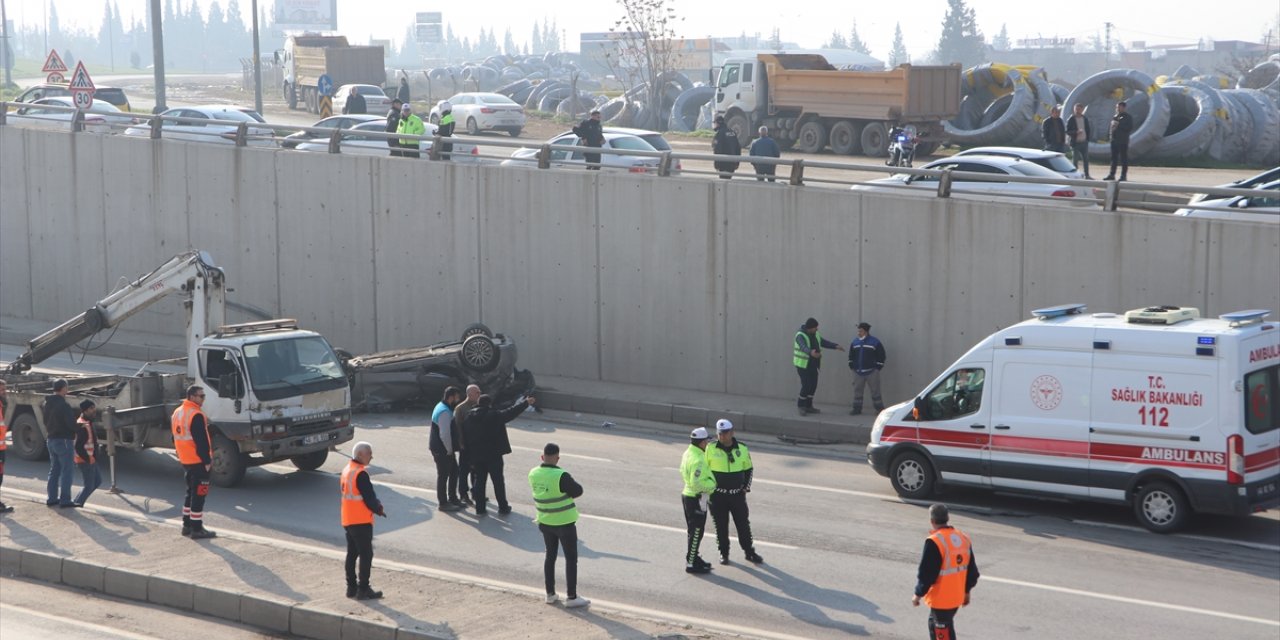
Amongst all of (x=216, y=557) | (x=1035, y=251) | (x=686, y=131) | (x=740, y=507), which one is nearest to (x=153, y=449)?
(x=216, y=557)

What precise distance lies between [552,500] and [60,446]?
6548 mm

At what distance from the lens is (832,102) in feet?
126

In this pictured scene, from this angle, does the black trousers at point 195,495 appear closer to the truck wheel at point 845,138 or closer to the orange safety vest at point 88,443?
the orange safety vest at point 88,443

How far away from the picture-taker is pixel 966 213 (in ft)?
63.4

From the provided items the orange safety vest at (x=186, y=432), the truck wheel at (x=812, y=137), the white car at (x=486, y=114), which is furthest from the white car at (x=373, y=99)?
the orange safety vest at (x=186, y=432)

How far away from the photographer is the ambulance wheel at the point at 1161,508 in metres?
13.9

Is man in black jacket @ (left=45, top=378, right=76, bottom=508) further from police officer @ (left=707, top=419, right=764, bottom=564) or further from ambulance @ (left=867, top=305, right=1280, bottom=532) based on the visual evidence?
ambulance @ (left=867, top=305, right=1280, bottom=532)

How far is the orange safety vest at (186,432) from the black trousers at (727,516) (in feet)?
17.4

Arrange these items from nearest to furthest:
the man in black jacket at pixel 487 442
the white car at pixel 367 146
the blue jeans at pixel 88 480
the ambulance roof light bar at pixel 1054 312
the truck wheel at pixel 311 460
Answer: the man in black jacket at pixel 487 442, the ambulance roof light bar at pixel 1054 312, the blue jeans at pixel 88 480, the truck wheel at pixel 311 460, the white car at pixel 367 146

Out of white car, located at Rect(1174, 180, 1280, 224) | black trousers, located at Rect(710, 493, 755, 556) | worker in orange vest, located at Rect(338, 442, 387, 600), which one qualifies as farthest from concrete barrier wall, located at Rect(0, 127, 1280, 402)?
worker in orange vest, located at Rect(338, 442, 387, 600)

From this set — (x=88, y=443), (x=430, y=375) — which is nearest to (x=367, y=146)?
(x=430, y=375)

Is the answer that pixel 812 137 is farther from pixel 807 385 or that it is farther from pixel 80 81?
pixel 807 385

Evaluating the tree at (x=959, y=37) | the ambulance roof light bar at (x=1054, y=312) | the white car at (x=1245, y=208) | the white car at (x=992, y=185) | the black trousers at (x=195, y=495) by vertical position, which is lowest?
the black trousers at (x=195, y=495)

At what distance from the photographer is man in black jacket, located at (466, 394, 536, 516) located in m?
14.6
